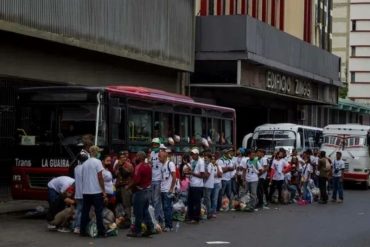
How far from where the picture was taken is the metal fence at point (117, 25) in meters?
19.5

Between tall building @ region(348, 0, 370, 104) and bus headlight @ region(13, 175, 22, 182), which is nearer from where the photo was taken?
bus headlight @ region(13, 175, 22, 182)

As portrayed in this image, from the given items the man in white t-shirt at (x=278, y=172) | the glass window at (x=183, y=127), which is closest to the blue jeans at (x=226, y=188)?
the glass window at (x=183, y=127)

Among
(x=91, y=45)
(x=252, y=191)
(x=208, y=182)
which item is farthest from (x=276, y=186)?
(x=91, y=45)

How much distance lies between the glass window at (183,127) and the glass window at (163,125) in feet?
1.48

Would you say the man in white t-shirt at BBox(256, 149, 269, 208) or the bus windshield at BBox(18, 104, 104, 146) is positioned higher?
the bus windshield at BBox(18, 104, 104, 146)

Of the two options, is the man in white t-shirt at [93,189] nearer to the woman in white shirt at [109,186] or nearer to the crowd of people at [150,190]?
the crowd of people at [150,190]

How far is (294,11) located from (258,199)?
27472mm

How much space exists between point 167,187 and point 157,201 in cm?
38

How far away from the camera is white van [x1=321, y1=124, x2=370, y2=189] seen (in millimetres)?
31984

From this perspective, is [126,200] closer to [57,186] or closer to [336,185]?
[57,186]

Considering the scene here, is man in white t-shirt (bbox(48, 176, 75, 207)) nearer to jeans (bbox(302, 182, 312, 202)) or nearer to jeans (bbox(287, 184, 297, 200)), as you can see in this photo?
jeans (bbox(287, 184, 297, 200))

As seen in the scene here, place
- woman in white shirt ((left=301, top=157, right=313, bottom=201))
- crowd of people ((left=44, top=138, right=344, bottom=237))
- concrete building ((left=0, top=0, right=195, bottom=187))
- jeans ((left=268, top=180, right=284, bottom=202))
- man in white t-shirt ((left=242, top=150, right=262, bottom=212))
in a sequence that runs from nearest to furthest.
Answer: crowd of people ((left=44, top=138, right=344, bottom=237))
concrete building ((left=0, top=0, right=195, bottom=187))
man in white t-shirt ((left=242, top=150, right=262, bottom=212))
jeans ((left=268, top=180, right=284, bottom=202))
woman in white shirt ((left=301, top=157, right=313, bottom=201))

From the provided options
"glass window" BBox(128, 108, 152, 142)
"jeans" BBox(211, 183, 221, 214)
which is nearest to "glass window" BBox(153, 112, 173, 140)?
"glass window" BBox(128, 108, 152, 142)

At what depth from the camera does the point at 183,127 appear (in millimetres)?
20531
